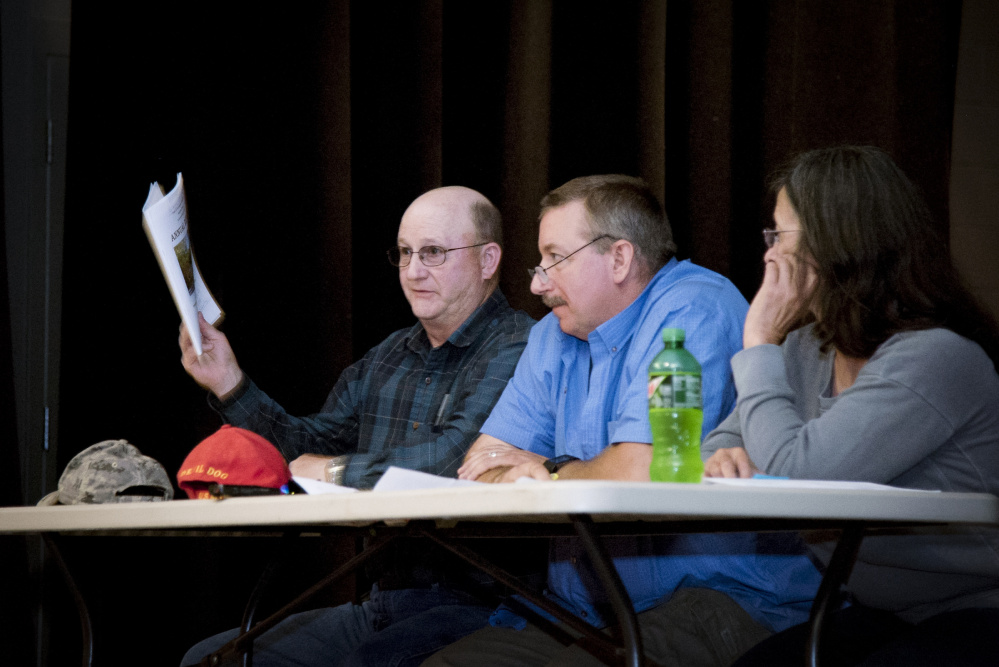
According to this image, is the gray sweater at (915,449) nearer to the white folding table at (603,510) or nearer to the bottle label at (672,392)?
the white folding table at (603,510)

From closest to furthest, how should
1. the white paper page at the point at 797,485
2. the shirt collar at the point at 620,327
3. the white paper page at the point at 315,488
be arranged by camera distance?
the white paper page at the point at 797,485 < the white paper page at the point at 315,488 < the shirt collar at the point at 620,327

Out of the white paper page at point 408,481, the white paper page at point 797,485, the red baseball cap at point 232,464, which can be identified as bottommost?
the red baseball cap at point 232,464

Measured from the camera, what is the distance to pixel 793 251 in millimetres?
1437

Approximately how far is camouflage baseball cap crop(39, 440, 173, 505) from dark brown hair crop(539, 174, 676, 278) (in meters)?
0.93

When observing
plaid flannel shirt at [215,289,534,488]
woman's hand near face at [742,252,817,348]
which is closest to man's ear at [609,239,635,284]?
plaid flannel shirt at [215,289,534,488]

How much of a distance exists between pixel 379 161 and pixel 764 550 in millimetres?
1446

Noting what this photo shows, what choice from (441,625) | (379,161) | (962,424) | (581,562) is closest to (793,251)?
(962,424)

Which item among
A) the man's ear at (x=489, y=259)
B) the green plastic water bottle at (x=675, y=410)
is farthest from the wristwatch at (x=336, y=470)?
the green plastic water bottle at (x=675, y=410)

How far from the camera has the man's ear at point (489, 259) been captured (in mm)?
2246

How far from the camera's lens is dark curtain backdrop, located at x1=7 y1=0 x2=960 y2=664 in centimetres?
226

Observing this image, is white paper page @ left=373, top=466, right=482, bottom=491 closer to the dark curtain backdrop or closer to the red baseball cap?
the red baseball cap

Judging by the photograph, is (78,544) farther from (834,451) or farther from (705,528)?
(834,451)

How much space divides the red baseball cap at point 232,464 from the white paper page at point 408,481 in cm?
41

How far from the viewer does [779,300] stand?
4.73ft
